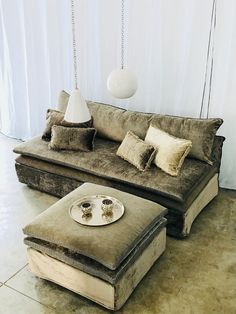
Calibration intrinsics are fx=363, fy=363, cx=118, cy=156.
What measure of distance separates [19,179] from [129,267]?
199 cm

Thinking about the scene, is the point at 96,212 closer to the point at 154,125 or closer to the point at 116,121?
the point at 154,125

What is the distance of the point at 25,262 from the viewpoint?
2.88m

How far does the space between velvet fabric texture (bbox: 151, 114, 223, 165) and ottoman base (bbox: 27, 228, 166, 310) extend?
1007 millimetres

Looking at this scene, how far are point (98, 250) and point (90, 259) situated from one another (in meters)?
0.13

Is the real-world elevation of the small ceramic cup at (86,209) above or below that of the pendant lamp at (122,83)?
below

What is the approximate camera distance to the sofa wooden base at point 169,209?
302 cm

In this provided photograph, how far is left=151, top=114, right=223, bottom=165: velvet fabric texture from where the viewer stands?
3.32 metres

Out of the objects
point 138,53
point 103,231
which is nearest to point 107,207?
point 103,231

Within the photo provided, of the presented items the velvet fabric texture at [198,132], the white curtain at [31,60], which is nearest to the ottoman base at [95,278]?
the velvet fabric texture at [198,132]

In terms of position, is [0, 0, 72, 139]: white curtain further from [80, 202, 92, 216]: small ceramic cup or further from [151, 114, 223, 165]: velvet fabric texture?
[80, 202, 92, 216]: small ceramic cup

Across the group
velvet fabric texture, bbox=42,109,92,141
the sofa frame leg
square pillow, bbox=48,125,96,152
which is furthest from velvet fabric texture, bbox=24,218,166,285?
velvet fabric texture, bbox=42,109,92,141

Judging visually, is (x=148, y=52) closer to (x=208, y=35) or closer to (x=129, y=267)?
(x=208, y=35)

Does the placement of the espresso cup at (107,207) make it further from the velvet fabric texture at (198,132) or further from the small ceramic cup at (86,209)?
the velvet fabric texture at (198,132)

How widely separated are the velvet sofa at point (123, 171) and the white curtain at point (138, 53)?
362mm
